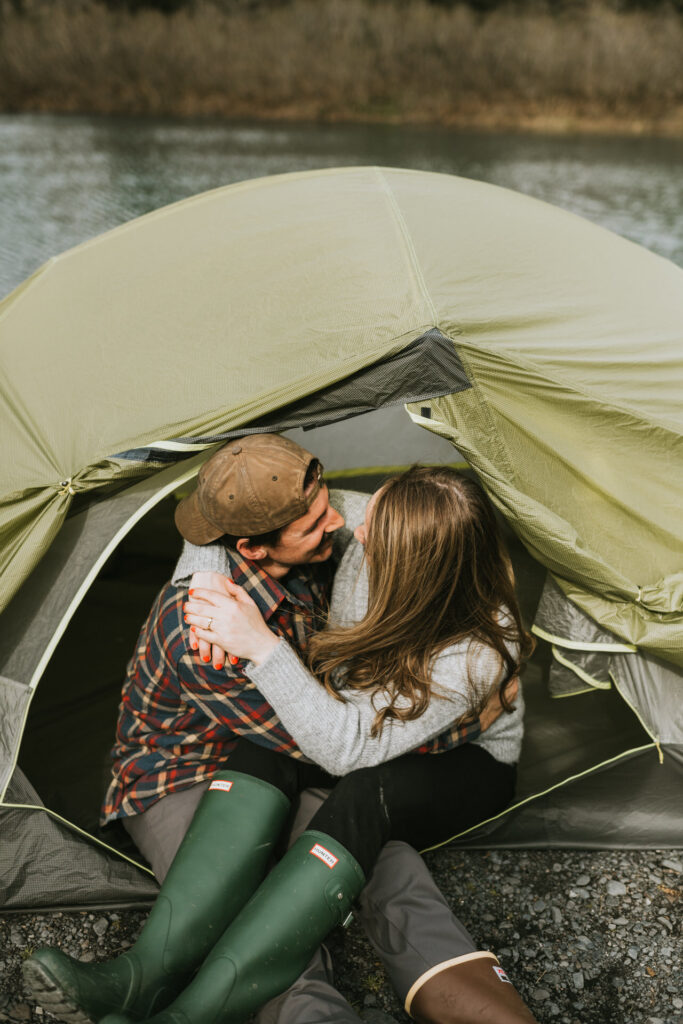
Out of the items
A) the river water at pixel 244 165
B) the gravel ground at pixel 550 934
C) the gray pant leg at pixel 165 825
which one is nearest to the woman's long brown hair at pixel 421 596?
the gray pant leg at pixel 165 825

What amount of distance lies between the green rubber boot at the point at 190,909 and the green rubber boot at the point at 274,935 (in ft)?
0.22

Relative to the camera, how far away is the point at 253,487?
1.60 meters

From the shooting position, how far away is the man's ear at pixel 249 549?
169 centimetres

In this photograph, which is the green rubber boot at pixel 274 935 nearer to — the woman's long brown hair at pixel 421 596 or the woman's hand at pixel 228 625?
the woman's long brown hair at pixel 421 596

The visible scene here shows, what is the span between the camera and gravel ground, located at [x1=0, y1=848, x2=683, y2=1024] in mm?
Answer: 1715

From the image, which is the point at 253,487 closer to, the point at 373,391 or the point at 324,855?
the point at 373,391

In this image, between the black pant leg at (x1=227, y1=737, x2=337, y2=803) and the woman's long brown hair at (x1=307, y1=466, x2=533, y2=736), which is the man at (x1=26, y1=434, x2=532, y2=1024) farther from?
the woman's long brown hair at (x1=307, y1=466, x2=533, y2=736)

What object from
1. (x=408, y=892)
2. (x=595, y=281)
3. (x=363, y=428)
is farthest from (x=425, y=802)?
(x=363, y=428)

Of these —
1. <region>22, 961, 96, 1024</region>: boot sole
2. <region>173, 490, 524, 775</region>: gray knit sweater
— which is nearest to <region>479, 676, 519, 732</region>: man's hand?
<region>173, 490, 524, 775</region>: gray knit sweater

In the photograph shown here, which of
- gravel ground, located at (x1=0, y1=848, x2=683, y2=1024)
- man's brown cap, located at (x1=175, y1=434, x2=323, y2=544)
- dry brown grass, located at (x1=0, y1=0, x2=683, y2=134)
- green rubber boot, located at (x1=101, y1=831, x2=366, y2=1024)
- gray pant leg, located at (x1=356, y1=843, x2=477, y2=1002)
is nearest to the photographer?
green rubber boot, located at (x1=101, y1=831, x2=366, y2=1024)

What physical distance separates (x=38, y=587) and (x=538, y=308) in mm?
1370

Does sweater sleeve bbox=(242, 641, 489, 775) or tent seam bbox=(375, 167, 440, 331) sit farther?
tent seam bbox=(375, 167, 440, 331)

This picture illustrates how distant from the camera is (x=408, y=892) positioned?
1589mm

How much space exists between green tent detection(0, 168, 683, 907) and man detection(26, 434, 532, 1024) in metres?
0.20
